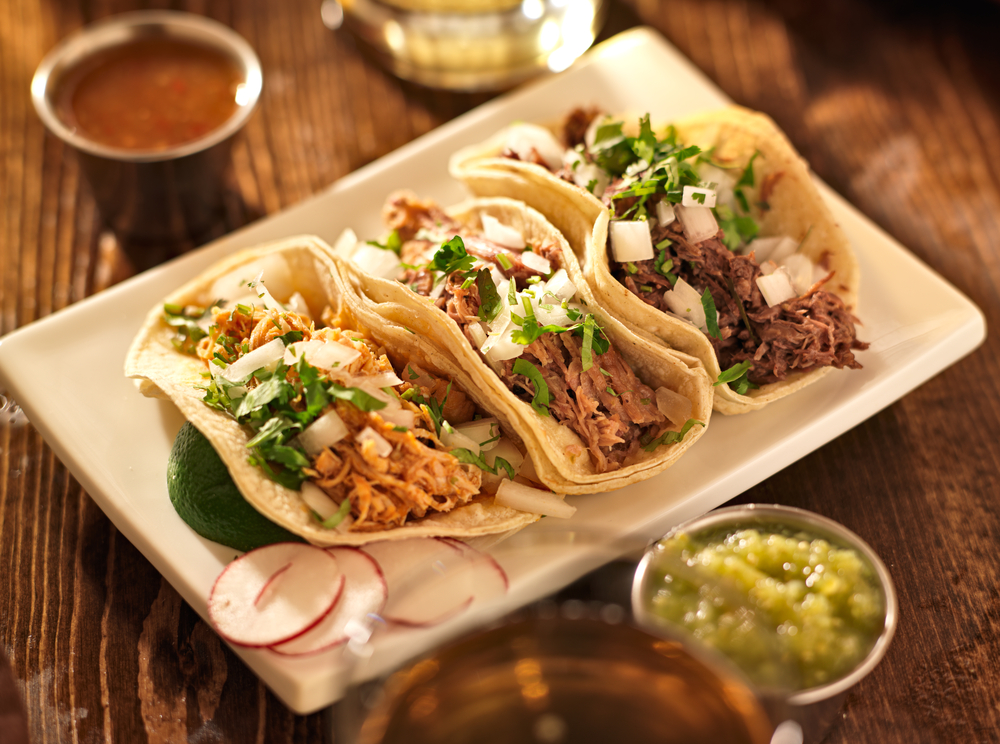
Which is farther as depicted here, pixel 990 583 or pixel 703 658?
pixel 990 583

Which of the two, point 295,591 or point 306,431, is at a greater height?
point 306,431

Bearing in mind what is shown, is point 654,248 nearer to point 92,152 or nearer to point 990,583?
point 990,583

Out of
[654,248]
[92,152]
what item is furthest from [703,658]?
[92,152]

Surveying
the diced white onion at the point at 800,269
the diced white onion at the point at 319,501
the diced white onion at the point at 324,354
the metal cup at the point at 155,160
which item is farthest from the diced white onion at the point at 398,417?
the metal cup at the point at 155,160

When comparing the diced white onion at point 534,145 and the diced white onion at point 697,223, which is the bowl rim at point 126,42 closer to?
the diced white onion at point 534,145

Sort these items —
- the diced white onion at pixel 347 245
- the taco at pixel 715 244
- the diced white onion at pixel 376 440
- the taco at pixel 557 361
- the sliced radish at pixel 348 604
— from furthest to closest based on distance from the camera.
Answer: the diced white onion at pixel 347 245
the taco at pixel 715 244
the taco at pixel 557 361
the diced white onion at pixel 376 440
the sliced radish at pixel 348 604

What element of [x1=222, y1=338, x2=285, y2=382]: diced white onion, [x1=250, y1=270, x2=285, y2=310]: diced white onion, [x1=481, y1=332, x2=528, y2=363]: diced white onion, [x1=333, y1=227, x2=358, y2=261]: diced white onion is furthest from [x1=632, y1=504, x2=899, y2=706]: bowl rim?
[x1=333, y1=227, x2=358, y2=261]: diced white onion
